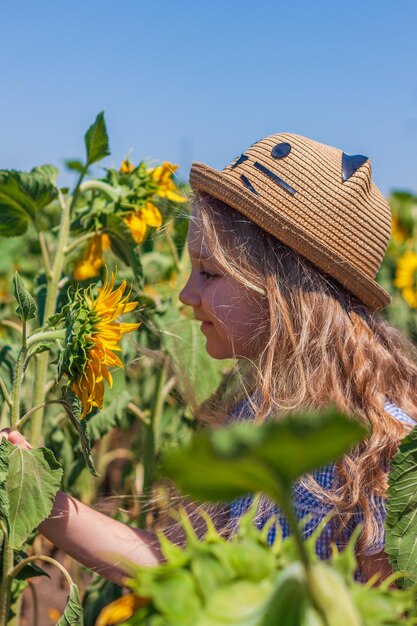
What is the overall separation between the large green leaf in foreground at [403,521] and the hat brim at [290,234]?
0.53 metres

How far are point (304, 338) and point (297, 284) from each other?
0.27 ft

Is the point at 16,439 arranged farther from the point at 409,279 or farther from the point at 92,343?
the point at 409,279

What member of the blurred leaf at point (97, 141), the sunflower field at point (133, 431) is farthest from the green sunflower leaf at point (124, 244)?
the blurred leaf at point (97, 141)

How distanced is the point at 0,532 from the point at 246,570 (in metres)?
0.81

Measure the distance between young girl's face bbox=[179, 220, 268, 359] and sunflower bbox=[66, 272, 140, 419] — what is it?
313mm

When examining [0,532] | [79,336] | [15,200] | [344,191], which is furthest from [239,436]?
[15,200]

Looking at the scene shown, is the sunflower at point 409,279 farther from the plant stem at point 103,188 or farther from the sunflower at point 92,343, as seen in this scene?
the sunflower at point 92,343

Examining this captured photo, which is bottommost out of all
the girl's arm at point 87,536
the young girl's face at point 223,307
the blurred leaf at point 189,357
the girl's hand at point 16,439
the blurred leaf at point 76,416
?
the girl's arm at point 87,536

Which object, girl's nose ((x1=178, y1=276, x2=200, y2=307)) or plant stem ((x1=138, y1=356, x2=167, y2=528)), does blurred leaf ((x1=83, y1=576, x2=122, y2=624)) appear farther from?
girl's nose ((x1=178, y1=276, x2=200, y2=307))

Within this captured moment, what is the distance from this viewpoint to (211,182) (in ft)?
4.39

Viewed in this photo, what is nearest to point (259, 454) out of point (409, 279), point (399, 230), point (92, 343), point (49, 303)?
point (92, 343)

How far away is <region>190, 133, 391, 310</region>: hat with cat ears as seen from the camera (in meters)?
1.28

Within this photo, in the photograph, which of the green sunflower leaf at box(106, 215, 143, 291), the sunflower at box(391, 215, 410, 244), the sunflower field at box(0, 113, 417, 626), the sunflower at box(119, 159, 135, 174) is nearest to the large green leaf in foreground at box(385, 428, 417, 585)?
the sunflower field at box(0, 113, 417, 626)

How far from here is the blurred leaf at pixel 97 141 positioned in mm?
1419
